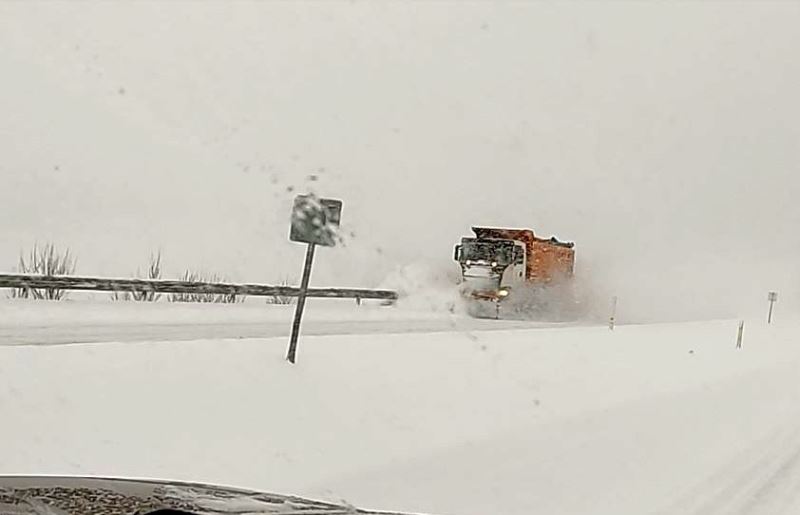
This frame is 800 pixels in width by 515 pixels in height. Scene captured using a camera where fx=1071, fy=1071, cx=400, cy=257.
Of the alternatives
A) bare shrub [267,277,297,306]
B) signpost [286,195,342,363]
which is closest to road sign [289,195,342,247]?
signpost [286,195,342,363]

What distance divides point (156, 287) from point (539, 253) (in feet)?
45.1

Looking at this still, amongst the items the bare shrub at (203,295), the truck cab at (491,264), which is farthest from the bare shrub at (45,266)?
the truck cab at (491,264)

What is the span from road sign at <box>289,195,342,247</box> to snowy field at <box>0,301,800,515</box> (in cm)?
139

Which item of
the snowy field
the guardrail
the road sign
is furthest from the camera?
the guardrail

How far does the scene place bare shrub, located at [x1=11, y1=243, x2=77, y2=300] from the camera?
19.0 m

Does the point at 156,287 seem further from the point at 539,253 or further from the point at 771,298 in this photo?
the point at 771,298

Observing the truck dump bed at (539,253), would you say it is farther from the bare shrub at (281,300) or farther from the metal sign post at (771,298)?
the bare shrub at (281,300)

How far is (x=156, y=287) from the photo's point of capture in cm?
2031

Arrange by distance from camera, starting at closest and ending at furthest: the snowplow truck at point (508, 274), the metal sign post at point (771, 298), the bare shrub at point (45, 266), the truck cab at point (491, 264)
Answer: the bare shrub at point (45, 266), the snowplow truck at point (508, 274), the truck cab at point (491, 264), the metal sign post at point (771, 298)

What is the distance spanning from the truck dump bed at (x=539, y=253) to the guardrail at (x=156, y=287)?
5.40 metres

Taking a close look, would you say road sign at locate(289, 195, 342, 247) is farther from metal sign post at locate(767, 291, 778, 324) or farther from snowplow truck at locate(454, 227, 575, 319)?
metal sign post at locate(767, 291, 778, 324)

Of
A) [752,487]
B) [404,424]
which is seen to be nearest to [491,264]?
[404,424]

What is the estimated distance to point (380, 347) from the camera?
44.4 feet

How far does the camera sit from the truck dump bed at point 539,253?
1206 inches
